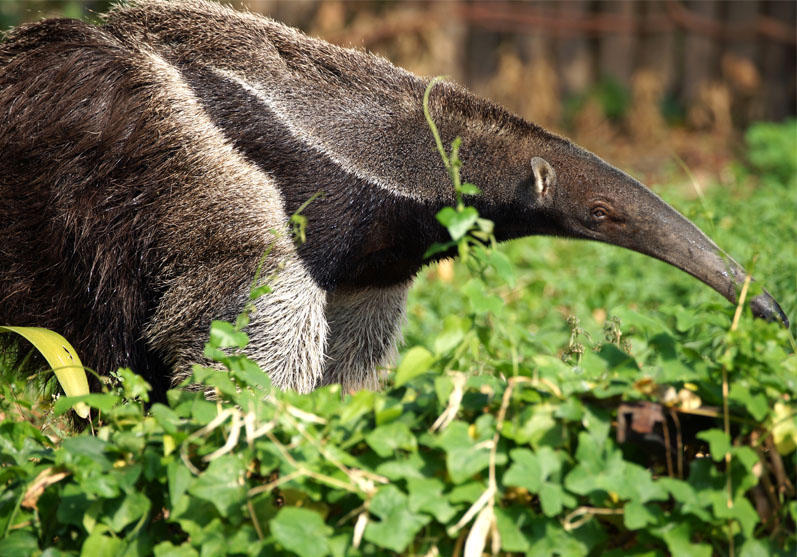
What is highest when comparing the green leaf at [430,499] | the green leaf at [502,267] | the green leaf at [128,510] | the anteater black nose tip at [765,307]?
the green leaf at [502,267]

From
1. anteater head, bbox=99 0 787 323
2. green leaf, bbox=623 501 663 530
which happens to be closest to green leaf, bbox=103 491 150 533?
green leaf, bbox=623 501 663 530

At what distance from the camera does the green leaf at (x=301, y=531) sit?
237cm

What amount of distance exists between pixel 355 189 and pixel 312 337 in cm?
69

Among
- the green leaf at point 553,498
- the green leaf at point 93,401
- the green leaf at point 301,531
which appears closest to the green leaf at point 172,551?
the green leaf at point 301,531

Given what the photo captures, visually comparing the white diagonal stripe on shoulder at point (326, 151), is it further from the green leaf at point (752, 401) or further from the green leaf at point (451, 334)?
the green leaf at point (752, 401)

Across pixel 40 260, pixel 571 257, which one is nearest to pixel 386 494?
pixel 40 260

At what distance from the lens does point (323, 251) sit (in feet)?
13.1

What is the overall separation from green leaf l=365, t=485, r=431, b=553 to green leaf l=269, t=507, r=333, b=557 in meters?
0.13

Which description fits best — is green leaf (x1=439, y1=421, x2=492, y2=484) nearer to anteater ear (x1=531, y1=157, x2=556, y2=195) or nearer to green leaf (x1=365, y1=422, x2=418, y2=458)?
green leaf (x1=365, y1=422, x2=418, y2=458)

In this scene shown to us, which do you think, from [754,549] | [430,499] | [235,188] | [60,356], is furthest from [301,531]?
[235,188]

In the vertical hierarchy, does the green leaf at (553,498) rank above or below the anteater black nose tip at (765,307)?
above

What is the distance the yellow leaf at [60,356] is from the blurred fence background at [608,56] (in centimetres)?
834

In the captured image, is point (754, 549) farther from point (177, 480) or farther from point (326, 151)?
point (326, 151)

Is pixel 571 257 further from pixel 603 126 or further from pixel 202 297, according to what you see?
pixel 603 126
